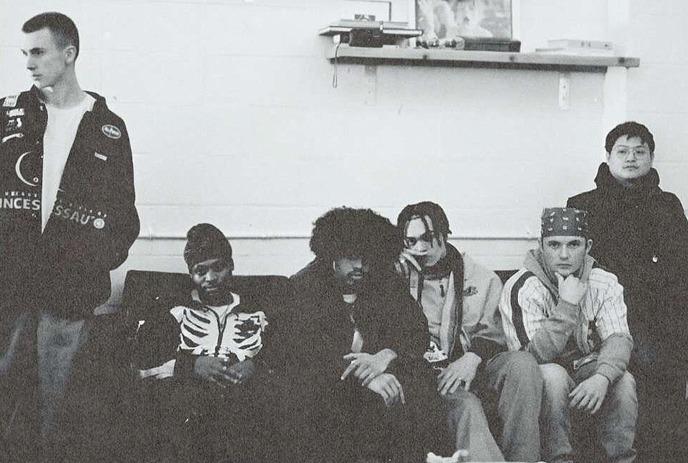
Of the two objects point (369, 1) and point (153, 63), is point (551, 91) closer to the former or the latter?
point (369, 1)

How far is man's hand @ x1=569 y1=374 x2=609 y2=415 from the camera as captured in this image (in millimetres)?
3887

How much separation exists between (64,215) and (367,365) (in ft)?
3.82

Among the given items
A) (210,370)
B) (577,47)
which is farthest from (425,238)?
(577,47)

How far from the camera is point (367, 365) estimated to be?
149 inches

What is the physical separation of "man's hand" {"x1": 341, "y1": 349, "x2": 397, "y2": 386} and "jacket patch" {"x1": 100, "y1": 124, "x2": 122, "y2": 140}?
1149 mm

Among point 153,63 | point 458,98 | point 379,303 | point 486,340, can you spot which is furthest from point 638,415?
point 153,63

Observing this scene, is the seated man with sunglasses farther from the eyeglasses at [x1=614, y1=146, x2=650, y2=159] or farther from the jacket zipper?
the eyeglasses at [x1=614, y1=146, x2=650, y2=159]

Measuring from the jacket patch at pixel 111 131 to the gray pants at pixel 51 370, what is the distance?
26.7 inches

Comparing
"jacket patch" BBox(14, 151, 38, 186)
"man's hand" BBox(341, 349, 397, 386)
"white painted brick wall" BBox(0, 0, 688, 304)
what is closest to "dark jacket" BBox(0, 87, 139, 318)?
"jacket patch" BBox(14, 151, 38, 186)

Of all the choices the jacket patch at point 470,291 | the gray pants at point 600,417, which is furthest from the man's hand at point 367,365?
the gray pants at point 600,417

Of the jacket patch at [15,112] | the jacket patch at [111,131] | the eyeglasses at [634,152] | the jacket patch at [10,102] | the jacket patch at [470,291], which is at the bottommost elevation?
the jacket patch at [470,291]

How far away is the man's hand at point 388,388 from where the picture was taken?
12.2ft

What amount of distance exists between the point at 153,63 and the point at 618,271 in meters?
2.10

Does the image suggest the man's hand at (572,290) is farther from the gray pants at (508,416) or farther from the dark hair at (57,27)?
the dark hair at (57,27)
